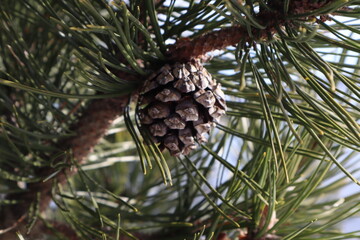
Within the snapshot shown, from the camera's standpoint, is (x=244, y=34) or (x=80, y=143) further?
(x=80, y=143)

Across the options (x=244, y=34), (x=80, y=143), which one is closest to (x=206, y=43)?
(x=244, y=34)

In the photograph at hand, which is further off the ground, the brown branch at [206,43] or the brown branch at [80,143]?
the brown branch at [206,43]

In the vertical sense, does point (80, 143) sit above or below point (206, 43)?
below

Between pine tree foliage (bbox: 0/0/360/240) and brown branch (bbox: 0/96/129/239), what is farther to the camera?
brown branch (bbox: 0/96/129/239)

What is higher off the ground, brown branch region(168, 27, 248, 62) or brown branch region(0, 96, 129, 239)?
brown branch region(168, 27, 248, 62)

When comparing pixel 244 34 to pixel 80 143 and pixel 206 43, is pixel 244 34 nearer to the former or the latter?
pixel 206 43
